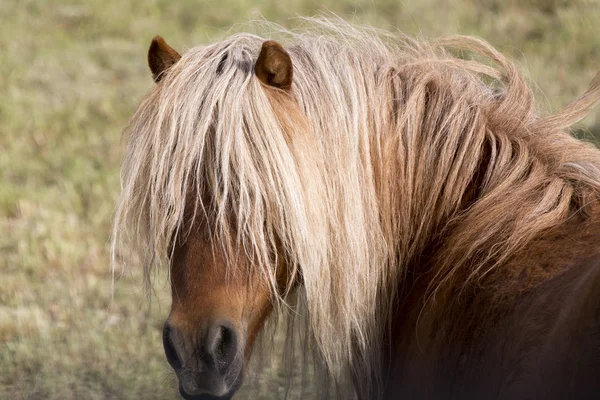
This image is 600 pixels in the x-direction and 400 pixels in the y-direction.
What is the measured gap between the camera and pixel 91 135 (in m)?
6.18

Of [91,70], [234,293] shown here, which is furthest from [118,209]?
[91,70]

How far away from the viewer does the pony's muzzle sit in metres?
1.83

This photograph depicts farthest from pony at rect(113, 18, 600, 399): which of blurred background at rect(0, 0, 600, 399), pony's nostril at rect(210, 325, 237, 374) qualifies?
blurred background at rect(0, 0, 600, 399)

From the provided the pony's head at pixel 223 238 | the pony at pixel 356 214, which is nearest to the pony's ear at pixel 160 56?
the pony at pixel 356 214

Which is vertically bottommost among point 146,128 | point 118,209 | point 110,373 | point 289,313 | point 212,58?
point 110,373

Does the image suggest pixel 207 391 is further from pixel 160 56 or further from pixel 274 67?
pixel 160 56

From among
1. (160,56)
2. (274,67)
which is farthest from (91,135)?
(274,67)

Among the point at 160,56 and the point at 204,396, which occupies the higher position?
the point at 160,56

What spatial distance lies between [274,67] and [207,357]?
2.24 feet

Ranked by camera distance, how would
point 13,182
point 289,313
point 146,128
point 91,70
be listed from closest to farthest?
point 146,128 < point 289,313 < point 13,182 < point 91,70

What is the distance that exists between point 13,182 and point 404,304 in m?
4.03

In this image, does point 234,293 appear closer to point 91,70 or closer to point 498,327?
point 498,327

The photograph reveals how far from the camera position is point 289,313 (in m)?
2.22

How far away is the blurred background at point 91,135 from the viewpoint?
148 inches
